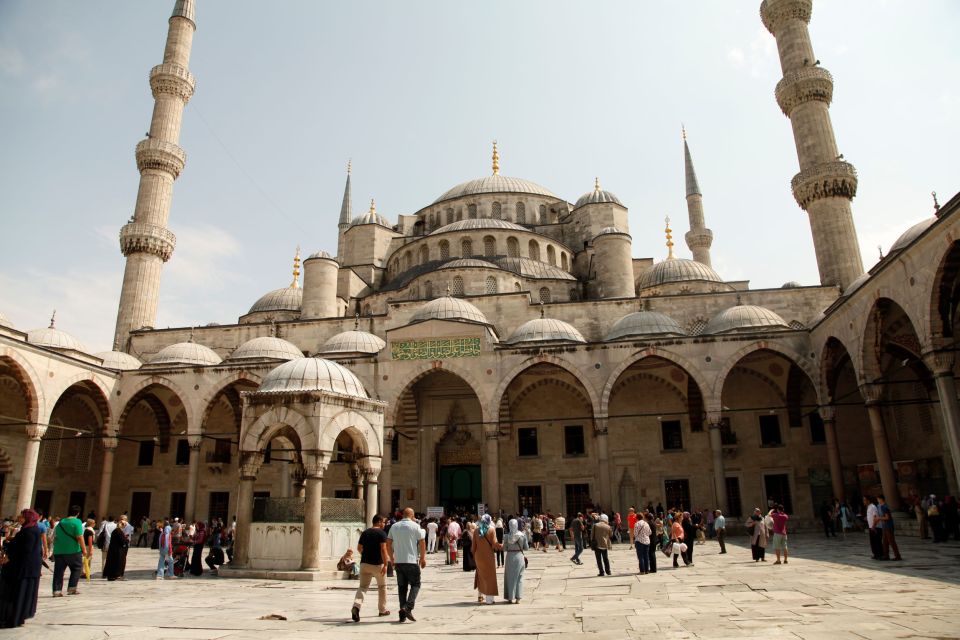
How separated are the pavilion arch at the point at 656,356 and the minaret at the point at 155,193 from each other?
51.4 ft

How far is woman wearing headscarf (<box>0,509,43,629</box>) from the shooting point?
4.77m

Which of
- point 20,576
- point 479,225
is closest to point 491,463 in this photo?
point 479,225

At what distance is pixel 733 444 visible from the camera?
18641 millimetres

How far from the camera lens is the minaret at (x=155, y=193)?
2244 cm

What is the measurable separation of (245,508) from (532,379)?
1145 centimetres

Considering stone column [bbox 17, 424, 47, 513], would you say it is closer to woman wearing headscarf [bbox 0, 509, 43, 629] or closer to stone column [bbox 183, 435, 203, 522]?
stone column [bbox 183, 435, 203, 522]

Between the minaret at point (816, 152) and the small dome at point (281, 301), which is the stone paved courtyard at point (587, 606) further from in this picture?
the small dome at point (281, 301)

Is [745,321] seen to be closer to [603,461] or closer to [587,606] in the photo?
[603,461]

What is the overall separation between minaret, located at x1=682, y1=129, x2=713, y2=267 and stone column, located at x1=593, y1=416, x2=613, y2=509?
48.3 ft

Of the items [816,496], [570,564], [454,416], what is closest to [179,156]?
[454,416]

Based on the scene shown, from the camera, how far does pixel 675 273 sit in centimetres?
2347

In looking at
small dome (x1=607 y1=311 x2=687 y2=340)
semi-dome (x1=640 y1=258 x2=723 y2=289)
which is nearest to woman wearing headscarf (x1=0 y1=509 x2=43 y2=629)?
small dome (x1=607 y1=311 x2=687 y2=340)

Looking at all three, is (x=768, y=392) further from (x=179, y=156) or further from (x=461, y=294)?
(x=179, y=156)

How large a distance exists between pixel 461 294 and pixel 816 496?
11.7 meters
